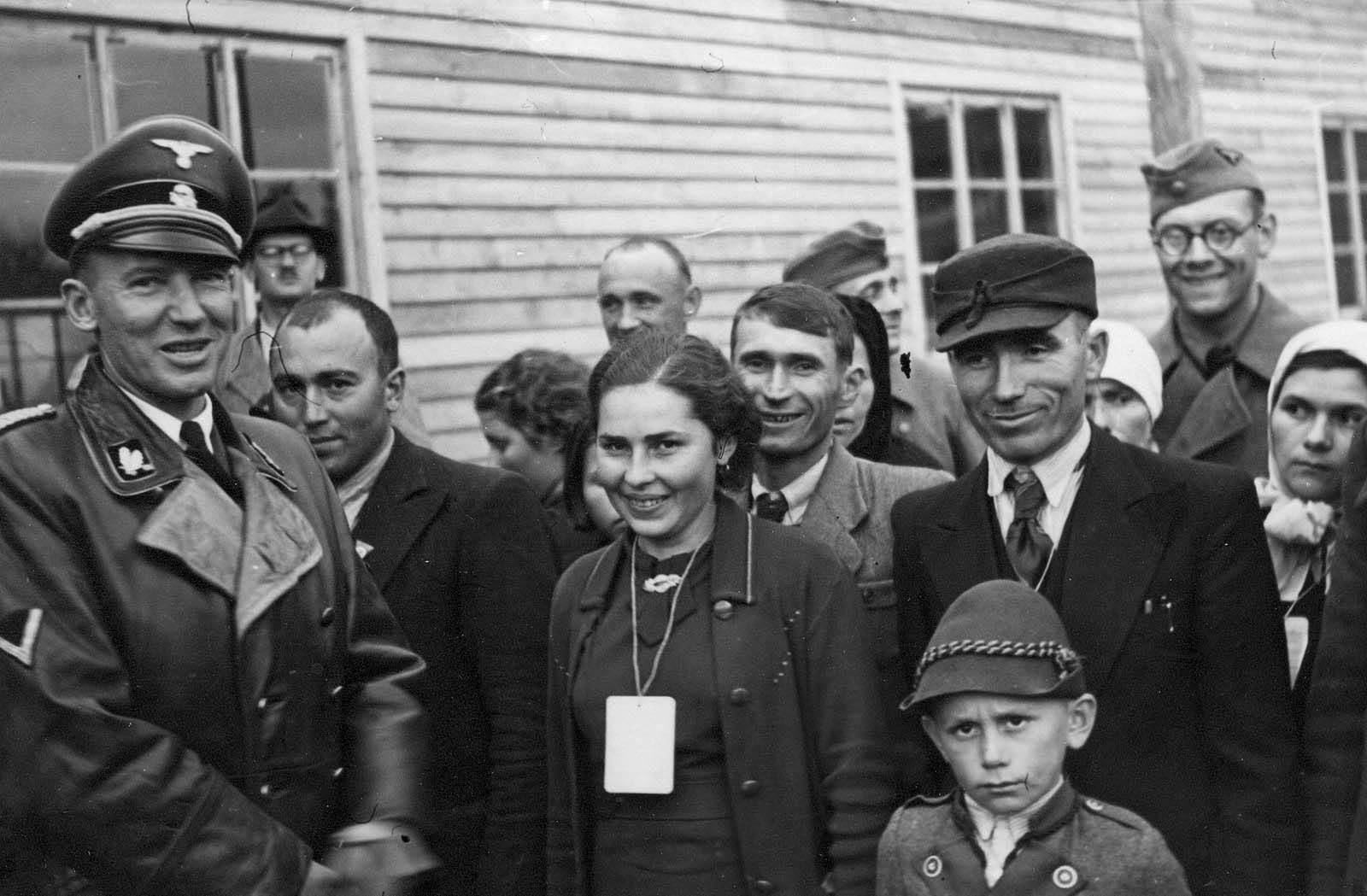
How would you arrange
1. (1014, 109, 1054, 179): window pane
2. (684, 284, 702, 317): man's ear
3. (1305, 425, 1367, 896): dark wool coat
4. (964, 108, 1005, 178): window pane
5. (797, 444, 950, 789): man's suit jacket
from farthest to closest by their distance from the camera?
(1014, 109, 1054, 179): window pane < (964, 108, 1005, 178): window pane < (684, 284, 702, 317): man's ear < (797, 444, 950, 789): man's suit jacket < (1305, 425, 1367, 896): dark wool coat

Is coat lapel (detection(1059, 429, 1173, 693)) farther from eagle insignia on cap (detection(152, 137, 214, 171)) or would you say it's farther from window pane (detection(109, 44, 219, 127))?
window pane (detection(109, 44, 219, 127))

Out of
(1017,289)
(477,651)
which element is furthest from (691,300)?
(1017,289)

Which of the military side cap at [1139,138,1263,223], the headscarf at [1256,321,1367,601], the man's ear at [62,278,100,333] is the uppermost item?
the military side cap at [1139,138,1263,223]

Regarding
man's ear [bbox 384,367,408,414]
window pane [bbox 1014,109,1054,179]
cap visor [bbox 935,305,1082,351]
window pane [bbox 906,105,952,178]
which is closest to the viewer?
cap visor [bbox 935,305,1082,351]

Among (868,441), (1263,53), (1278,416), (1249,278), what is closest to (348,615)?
(868,441)

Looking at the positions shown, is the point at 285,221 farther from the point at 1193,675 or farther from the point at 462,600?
the point at 1193,675

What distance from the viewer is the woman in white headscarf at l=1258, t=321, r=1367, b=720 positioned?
10.3ft

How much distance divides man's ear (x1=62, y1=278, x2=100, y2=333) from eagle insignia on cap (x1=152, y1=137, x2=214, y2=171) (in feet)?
0.87

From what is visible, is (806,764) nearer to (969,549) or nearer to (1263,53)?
(969,549)

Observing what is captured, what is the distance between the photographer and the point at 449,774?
3232 millimetres

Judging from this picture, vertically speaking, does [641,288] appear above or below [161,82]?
below

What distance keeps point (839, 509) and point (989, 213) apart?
679 cm

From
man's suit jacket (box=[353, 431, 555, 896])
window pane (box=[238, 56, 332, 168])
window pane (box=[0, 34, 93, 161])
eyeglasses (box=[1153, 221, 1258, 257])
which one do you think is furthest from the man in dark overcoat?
window pane (box=[238, 56, 332, 168])

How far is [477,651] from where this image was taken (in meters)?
3.23
